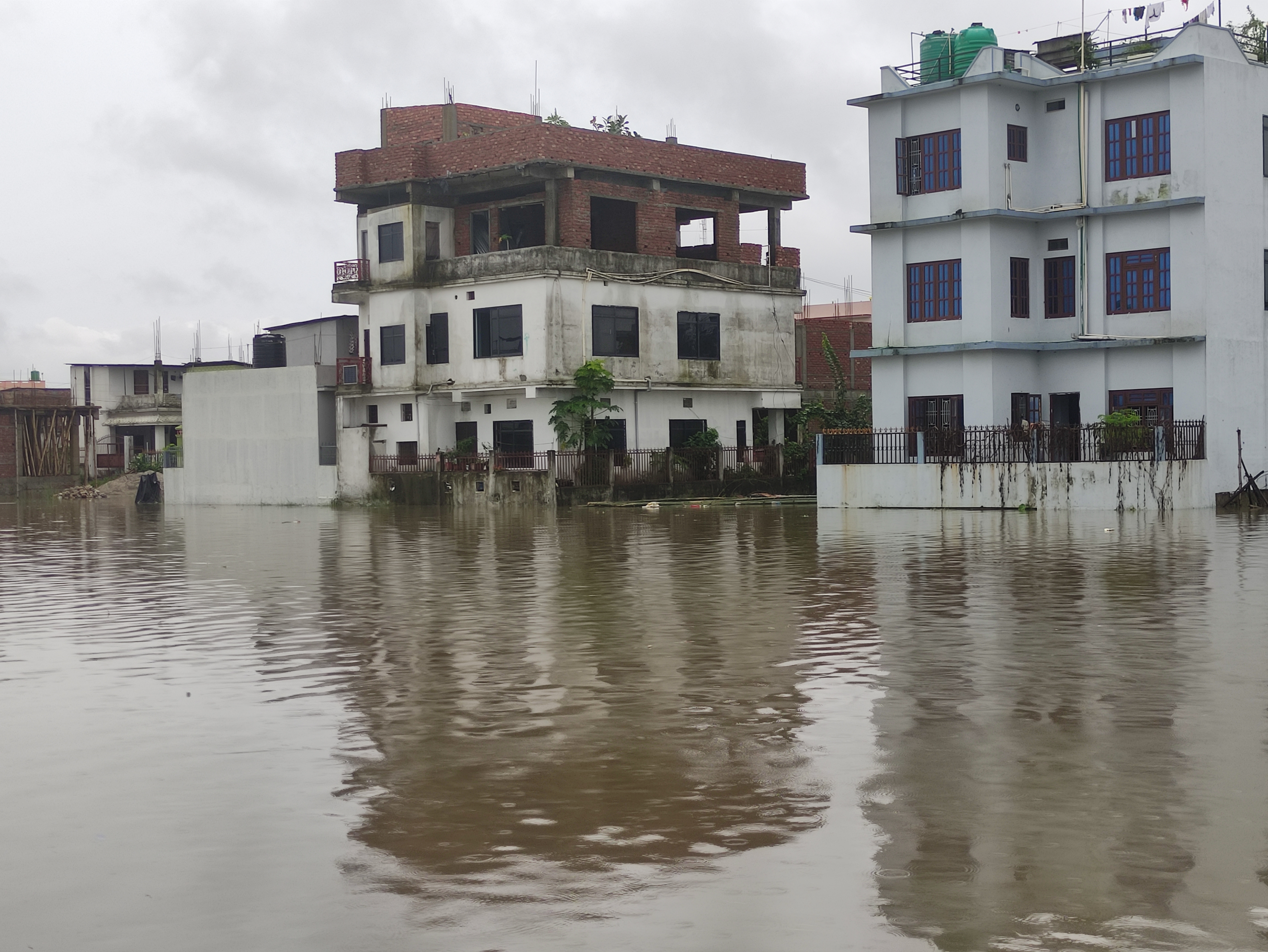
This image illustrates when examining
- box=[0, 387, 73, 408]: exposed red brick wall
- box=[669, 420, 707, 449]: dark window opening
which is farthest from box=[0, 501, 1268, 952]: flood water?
box=[0, 387, 73, 408]: exposed red brick wall

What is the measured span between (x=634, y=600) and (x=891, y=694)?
6.90m

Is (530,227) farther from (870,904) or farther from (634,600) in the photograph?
(870,904)

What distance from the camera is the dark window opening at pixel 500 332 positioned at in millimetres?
50781

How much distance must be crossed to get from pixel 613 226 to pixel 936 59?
1658cm

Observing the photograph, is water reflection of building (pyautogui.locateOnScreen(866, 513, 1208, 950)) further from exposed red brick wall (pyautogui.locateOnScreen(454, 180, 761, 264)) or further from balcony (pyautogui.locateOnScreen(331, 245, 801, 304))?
exposed red brick wall (pyautogui.locateOnScreen(454, 180, 761, 264))

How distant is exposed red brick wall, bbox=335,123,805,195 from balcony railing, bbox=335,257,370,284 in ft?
8.47

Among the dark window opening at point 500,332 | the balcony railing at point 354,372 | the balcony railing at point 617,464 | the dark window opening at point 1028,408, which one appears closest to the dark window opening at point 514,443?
the balcony railing at point 617,464

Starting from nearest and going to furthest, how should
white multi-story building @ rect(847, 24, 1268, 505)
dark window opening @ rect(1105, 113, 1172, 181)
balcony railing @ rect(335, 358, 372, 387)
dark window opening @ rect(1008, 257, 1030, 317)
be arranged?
1. white multi-story building @ rect(847, 24, 1268, 505)
2. dark window opening @ rect(1105, 113, 1172, 181)
3. dark window opening @ rect(1008, 257, 1030, 317)
4. balcony railing @ rect(335, 358, 372, 387)

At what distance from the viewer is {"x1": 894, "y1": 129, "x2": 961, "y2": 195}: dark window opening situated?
42594 mm

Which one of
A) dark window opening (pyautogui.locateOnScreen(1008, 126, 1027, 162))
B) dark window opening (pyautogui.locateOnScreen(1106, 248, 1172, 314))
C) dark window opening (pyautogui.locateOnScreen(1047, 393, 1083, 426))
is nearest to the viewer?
dark window opening (pyautogui.locateOnScreen(1106, 248, 1172, 314))

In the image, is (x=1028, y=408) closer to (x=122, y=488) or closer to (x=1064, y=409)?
(x=1064, y=409)

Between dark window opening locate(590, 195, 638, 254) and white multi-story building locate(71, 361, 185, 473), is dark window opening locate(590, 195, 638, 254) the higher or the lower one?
the higher one

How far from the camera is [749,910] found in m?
5.97

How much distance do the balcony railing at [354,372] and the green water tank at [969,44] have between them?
22.2 meters
